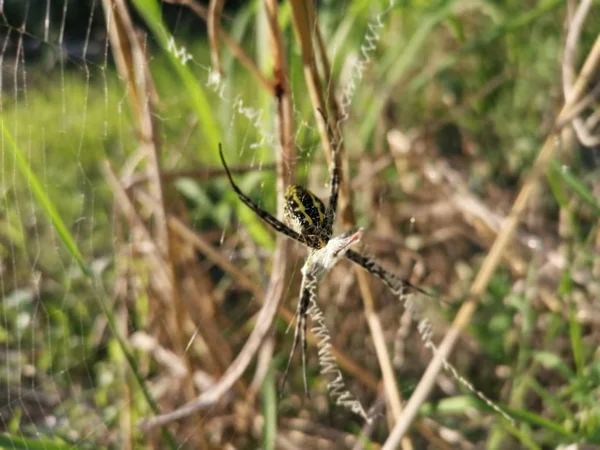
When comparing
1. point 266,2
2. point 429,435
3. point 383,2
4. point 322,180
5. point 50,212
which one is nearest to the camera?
point 266,2

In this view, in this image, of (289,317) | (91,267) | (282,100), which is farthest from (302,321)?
(91,267)

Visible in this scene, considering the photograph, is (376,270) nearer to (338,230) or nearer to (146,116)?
(338,230)

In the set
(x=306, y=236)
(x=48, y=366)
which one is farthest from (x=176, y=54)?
(x=48, y=366)

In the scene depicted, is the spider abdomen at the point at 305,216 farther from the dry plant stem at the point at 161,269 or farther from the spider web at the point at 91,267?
the dry plant stem at the point at 161,269

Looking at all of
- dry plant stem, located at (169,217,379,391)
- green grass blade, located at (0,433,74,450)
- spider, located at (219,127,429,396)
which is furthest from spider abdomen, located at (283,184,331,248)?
green grass blade, located at (0,433,74,450)

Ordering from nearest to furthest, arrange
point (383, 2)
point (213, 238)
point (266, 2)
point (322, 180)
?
point (266, 2)
point (383, 2)
point (322, 180)
point (213, 238)

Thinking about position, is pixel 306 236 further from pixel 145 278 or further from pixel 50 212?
→ pixel 145 278

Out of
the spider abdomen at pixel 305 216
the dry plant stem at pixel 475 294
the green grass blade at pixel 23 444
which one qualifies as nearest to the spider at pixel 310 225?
the spider abdomen at pixel 305 216
